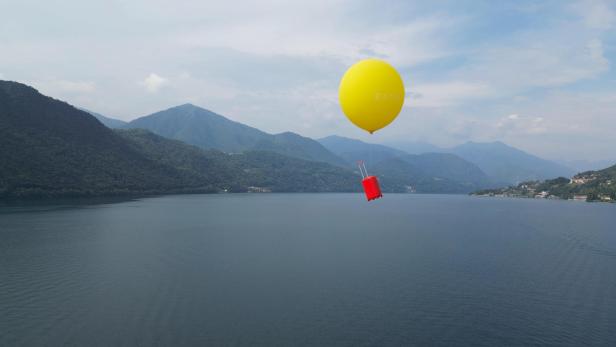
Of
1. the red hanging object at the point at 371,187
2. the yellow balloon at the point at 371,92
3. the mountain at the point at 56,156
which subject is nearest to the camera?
the yellow balloon at the point at 371,92

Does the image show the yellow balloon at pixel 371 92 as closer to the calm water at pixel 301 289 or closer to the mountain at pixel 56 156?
the calm water at pixel 301 289

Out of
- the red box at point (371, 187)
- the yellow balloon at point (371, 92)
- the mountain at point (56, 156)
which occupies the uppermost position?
the mountain at point (56, 156)

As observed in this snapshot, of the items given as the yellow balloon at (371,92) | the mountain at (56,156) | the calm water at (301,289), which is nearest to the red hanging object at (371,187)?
the yellow balloon at (371,92)

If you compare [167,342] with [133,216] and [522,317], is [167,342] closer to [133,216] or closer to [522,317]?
[522,317]

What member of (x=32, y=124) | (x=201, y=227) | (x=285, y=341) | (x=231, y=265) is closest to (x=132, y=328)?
(x=285, y=341)

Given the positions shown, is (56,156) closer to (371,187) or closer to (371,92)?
(371,187)

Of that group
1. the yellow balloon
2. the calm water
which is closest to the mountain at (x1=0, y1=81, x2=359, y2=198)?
the calm water
